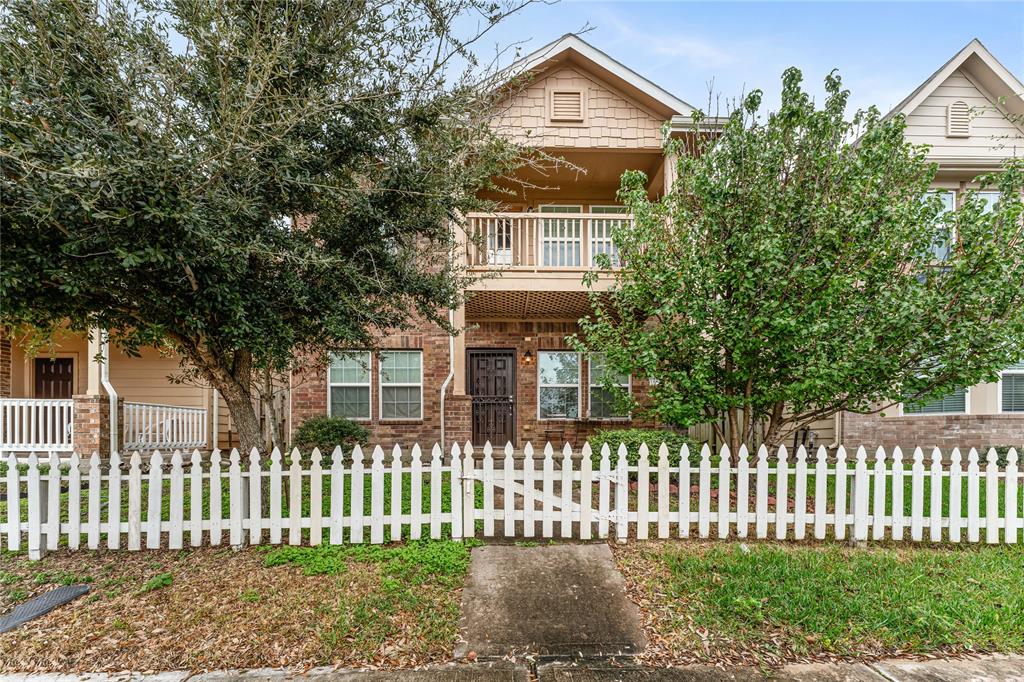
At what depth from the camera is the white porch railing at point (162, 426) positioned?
883cm

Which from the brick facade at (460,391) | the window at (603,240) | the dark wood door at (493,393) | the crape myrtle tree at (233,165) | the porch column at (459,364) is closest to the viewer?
the crape myrtle tree at (233,165)

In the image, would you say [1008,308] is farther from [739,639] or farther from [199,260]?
[199,260]

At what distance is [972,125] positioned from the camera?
9.52m

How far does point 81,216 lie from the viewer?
325 centimetres

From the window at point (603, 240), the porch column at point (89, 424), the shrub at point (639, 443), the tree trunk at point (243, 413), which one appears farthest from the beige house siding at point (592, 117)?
the porch column at point (89, 424)

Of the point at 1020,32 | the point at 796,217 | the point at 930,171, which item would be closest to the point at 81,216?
the point at 796,217

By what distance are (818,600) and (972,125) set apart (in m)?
10.8

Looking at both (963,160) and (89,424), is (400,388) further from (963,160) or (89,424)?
(963,160)

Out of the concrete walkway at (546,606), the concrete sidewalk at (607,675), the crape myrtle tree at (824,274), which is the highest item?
the crape myrtle tree at (824,274)

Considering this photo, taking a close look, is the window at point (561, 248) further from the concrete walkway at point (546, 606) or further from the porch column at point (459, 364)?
the concrete walkway at point (546, 606)

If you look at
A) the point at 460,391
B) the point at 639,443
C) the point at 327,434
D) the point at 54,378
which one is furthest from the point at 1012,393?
the point at 54,378

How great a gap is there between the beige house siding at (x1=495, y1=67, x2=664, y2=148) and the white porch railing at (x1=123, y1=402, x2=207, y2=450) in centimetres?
848

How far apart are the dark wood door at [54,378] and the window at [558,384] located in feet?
34.6

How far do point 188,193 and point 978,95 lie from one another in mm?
13556
